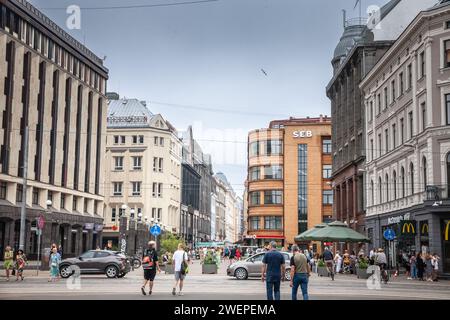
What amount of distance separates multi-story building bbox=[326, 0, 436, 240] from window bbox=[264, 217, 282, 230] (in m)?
24.6

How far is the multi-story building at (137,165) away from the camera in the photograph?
91.0 meters

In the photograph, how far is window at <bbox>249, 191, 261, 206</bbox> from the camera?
322ft

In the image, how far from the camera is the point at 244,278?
33875mm

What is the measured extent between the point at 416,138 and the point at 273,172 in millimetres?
57956

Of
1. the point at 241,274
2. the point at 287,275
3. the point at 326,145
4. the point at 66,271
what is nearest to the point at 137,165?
the point at 326,145

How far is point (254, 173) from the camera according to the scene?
100125 mm

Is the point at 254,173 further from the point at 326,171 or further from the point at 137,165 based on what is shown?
the point at 137,165

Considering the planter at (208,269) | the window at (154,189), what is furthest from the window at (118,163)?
the planter at (208,269)

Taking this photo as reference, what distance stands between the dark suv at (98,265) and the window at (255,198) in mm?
65585

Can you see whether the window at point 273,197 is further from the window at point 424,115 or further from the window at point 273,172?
the window at point 424,115
